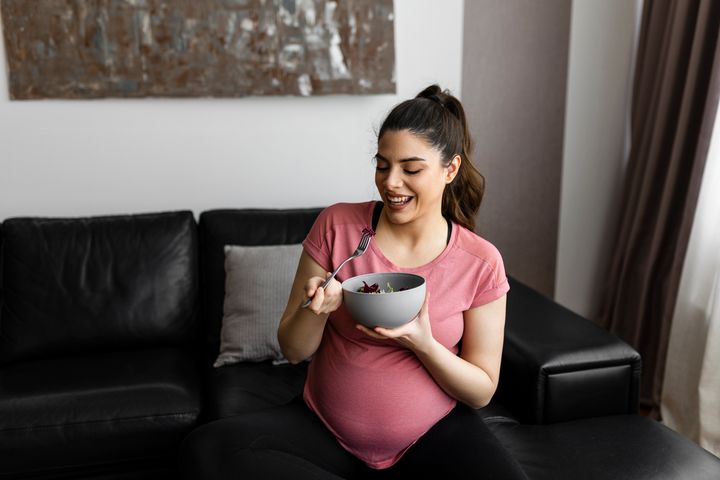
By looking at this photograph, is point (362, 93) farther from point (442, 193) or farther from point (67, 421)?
point (67, 421)

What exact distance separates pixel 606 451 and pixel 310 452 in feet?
2.31

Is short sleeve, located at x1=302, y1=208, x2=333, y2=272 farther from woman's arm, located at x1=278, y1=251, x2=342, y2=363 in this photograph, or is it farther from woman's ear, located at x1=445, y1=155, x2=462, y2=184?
woman's ear, located at x1=445, y1=155, x2=462, y2=184

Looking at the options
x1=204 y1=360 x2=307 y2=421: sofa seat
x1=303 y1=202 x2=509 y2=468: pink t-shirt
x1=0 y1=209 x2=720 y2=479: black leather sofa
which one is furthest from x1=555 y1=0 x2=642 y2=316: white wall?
x1=303 y1=202 x2=509 y2=468: pink t-shirt

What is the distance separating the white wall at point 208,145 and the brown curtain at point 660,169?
0.73 metres

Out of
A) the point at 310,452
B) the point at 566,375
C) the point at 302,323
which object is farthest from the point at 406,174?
the point at 566,375

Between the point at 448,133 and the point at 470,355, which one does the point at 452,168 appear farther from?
the point at 470,355

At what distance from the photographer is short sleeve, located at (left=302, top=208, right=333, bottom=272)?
1.44m

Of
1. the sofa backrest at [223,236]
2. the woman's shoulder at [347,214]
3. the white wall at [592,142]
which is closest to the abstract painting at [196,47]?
the sofa backrest at [223,236]

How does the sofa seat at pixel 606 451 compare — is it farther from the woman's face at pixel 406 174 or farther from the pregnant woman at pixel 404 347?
the woman's face at pixel 406 174

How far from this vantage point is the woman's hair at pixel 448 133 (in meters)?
1.39

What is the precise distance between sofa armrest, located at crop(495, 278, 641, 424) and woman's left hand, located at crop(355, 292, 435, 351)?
595 millimetres

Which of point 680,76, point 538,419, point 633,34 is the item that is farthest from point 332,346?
point 633,34

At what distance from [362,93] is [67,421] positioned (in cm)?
150

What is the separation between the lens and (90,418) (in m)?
1.76
